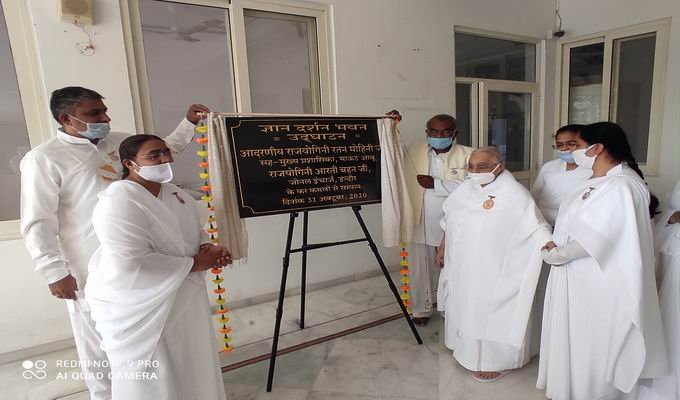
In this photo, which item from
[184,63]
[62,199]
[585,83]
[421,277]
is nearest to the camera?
[62,199]

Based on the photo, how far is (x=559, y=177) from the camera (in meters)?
2.46

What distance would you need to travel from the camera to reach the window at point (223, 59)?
2.84 metres

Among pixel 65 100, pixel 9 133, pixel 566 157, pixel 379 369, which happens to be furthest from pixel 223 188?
pixel 566 157

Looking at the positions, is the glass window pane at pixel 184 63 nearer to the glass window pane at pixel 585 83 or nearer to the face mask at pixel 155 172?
the face mask at pixel 155 172

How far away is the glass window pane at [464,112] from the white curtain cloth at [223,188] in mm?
3051

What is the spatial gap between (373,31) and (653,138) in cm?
328

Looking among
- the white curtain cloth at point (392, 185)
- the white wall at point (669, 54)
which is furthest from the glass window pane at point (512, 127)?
the white curtain cloth at point (392, 185)

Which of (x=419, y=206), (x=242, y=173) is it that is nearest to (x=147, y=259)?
(x=242, y=173)

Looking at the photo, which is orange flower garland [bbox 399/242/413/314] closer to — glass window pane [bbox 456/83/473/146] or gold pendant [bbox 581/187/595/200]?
gold pendant [bbox 581/187/595/200]

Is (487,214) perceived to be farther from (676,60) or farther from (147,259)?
(676,60)

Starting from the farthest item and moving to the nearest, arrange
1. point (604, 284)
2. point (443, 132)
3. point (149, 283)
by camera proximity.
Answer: point (443, 132), point (604, 284), point (149, 283)

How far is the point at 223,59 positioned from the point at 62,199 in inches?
70.2

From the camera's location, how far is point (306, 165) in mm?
2244

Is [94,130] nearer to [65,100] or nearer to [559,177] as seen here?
[65,100]
